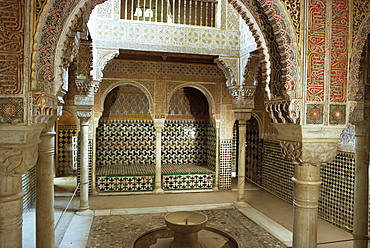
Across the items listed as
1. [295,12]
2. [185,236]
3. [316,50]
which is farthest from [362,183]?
[185,236]

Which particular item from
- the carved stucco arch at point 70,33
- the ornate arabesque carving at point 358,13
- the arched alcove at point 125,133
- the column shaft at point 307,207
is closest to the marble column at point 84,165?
Answer: the arched alcove at point 125,133

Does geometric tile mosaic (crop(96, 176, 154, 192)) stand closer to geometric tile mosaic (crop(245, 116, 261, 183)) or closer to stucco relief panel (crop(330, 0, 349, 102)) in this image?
geometric tile mosaic (crop(245, 116, 261, 183))

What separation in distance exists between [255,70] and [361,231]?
4.86 m

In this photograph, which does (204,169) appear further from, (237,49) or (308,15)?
(308,15)

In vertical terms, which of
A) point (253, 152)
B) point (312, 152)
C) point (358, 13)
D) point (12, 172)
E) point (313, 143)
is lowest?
point (253, 152)

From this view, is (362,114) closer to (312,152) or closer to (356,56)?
(356,56)

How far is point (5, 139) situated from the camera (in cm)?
246

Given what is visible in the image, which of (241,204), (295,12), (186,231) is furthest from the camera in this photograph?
(241,204)

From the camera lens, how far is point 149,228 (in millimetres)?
6445

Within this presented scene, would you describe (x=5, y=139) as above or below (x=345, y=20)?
below

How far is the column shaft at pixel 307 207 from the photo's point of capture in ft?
11.1

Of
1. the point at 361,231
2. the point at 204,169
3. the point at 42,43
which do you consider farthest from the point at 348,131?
the point at 42,43

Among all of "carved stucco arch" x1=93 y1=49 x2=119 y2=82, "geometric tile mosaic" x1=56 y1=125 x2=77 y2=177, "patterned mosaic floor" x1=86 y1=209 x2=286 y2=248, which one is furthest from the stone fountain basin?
"geometric tile mosaic" x1=56 y1=125 x2=77 y2=177

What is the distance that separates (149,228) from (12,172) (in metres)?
4.39
